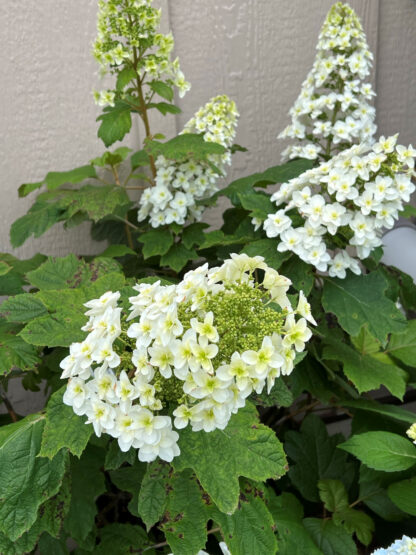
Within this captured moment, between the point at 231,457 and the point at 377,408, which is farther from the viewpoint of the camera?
the point at 377,408

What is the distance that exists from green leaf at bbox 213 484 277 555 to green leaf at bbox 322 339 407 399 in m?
0.41

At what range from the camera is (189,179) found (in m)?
1.55

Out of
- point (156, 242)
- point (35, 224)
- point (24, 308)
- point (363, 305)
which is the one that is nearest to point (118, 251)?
point (156, 242)

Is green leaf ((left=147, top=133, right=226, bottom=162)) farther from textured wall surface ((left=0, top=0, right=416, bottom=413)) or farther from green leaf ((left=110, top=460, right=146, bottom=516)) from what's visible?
green leaf ((left=110, top=460, right=146, bottom=516))

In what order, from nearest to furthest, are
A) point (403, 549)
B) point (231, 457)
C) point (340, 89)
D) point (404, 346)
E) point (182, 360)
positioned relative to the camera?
point (182, 360)
point (231, 457)
point (403, 549)
point (404, 346)
point (340, 89)

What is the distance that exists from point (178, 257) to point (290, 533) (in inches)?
28.0

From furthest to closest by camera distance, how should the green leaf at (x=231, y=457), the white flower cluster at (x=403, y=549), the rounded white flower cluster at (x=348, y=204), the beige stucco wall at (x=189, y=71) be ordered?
1. the beige stucco wall at (x=189, y=71)
2. the rounded white flower cluster at (x=348, y=204)
3. the white flower cluster at (x=403, y=549)
4. the green leaf at (x=231, y=457)

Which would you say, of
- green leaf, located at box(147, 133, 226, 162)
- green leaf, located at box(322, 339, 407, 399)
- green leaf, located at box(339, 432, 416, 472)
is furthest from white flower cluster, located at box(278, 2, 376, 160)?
green leaf, located at box(339, 432, 416, 472)

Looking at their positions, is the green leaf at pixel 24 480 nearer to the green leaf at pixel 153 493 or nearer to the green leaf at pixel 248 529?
the green leaf at pixel 153 493

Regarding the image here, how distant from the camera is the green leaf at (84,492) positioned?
1.18 metres

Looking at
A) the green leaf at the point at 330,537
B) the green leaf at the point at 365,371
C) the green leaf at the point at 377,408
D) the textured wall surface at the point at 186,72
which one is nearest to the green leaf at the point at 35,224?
the textured wall surface at the point at 186,72

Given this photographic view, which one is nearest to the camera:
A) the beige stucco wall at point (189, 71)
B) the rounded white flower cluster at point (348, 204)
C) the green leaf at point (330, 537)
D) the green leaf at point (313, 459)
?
the rounded white flower cluster at point (348, 204)

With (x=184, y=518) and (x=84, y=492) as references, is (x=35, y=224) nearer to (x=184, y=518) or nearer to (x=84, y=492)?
(x=84, y=492)

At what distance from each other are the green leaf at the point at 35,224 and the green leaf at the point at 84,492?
22.9 inches
